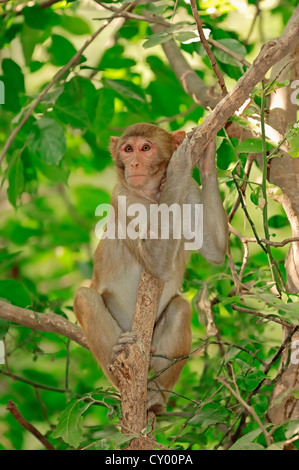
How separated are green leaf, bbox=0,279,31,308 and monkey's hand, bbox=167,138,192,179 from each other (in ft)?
5.63

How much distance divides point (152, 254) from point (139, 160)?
2.69 ft

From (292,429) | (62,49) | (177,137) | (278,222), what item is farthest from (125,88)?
(292,429)

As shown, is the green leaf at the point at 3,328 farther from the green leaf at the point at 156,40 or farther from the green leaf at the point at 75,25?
the green leaf at the point at 75,25

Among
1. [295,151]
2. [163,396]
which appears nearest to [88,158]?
[163,396]

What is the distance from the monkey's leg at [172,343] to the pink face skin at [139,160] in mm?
1011

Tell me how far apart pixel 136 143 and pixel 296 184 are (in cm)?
121

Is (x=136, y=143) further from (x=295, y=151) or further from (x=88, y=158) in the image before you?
(x=88, y=158)

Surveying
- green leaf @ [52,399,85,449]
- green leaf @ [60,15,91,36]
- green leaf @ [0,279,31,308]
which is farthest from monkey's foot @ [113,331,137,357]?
green leaf @ [60,15,91,36]

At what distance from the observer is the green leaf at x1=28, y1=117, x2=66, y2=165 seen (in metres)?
4.38

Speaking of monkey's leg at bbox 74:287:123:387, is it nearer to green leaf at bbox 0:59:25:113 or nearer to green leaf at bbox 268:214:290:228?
green leaf at bbox 268:214:290:228

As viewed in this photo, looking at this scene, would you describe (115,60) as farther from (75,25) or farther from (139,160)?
(139,160)

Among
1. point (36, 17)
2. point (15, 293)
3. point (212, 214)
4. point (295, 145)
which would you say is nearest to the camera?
point (295, 145)

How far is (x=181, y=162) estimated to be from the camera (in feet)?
12.6

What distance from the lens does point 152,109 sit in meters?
6.27
